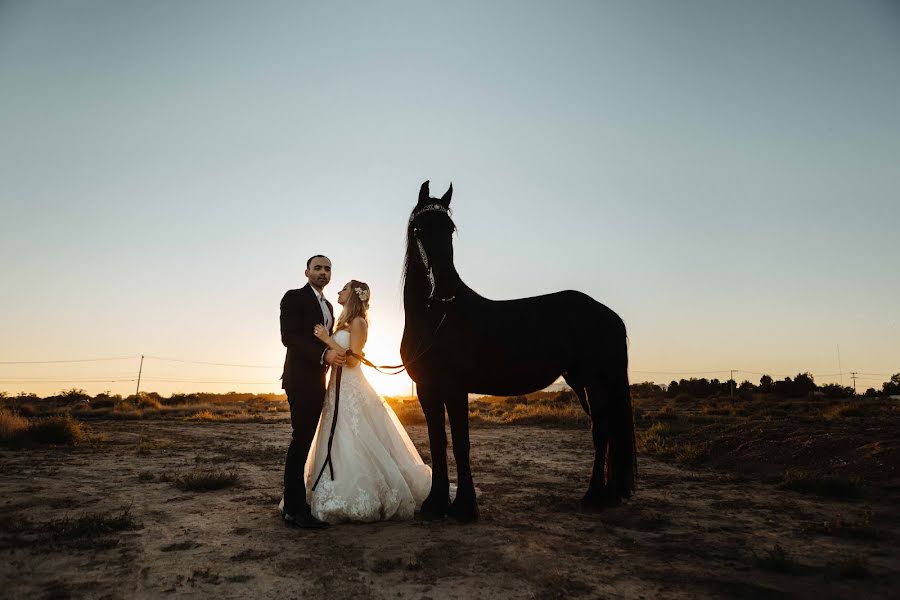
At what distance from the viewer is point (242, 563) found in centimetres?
366

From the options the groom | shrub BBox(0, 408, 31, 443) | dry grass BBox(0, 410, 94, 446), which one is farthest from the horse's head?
shrub BBox(0, 408, 31, 443)

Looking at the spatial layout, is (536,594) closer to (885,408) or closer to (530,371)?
(530,371)

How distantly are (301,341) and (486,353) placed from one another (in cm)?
186

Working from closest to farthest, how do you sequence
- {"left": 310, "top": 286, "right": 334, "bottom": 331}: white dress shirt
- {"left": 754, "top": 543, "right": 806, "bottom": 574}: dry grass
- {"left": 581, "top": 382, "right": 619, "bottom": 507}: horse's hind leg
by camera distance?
1. {"left": 754, "top": 543, "right": 806, "bottom": 574}: dry grass
2. {"left": 310, "top": 286, "right": 334, "bottom": 331}: white dress shirt
3. {"left": 581, "top": 382, "right": 619, "bottom": 507}: horse's hind leg

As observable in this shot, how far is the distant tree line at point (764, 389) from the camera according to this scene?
2980cm

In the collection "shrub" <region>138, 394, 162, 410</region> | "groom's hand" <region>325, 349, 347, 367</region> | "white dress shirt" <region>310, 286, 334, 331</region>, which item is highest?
"white dress shirt" <region>310, 286, 334, 331</region>

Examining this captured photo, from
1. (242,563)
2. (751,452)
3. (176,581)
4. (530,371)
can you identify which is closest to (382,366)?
(530,371)

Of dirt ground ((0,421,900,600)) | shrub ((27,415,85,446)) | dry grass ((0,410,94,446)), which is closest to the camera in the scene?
dirt ground ((0,421,900,600))

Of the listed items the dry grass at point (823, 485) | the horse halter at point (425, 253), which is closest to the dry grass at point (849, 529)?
the dry grass at point (823, 485)

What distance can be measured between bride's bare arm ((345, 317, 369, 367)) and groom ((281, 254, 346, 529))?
27 centimetres

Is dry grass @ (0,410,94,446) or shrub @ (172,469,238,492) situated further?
dry grass @ (0,410,94,446)

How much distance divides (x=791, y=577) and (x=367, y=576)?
2.83 metres

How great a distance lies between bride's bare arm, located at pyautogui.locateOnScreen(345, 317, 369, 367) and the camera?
5.29 m

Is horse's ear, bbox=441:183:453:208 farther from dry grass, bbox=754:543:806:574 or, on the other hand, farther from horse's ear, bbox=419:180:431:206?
dry grass, bbox=754:543:806:574
